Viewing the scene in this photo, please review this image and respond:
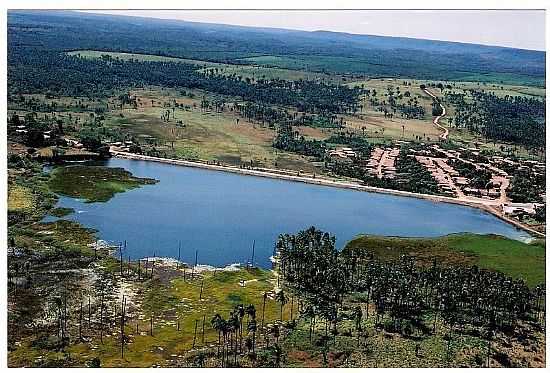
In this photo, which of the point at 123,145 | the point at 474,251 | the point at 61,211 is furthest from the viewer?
the point at 123,145

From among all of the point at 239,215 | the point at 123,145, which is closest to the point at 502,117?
the point at 123,145

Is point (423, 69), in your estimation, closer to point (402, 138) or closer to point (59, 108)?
point (402, 138)

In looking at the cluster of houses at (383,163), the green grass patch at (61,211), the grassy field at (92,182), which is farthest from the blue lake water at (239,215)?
the cluster of houses at (383,163)

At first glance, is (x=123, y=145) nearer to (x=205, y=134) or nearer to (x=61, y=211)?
(x=205, y=134)

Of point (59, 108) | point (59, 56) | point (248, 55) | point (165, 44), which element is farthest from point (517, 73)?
point (59, 108)

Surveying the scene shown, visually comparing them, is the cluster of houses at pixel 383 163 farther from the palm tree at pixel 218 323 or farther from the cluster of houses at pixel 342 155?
the palm tree at pixel 218 323

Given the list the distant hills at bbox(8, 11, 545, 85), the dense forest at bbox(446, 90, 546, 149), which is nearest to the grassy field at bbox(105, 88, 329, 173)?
the dense forest at bbox(446, 90, 546, 149)
